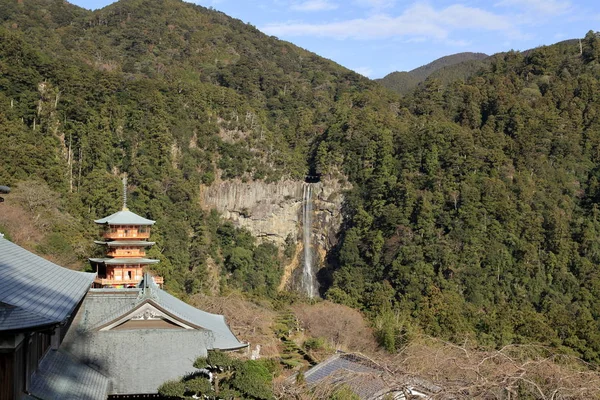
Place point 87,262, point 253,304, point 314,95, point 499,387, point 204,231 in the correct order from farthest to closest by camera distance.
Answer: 1. point 314,95
2. point 204,231
3. point 253,304
4. point 87,262
5. point 499,387

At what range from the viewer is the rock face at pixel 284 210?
5175 cm

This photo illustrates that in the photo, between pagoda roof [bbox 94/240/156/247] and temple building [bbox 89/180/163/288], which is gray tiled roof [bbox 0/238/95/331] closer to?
temple building [bbox 89/180/163/288]

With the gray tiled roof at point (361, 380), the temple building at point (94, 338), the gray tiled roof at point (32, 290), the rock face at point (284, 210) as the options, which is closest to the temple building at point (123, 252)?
the temple building at point (94, 338)

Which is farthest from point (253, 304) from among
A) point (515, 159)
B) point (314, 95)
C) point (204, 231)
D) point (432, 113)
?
point (314, 95)

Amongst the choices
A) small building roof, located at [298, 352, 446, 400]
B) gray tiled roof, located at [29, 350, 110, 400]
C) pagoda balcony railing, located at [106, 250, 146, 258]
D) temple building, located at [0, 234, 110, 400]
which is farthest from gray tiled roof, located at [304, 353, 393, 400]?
pagoda balcony railing, located at [106, 250, 146, 258]

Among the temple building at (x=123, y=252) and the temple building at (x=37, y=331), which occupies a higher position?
the temple building at (x=37, y=331)

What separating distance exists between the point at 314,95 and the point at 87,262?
51300 mm

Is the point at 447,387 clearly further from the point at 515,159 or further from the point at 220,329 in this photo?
the point at 515,159

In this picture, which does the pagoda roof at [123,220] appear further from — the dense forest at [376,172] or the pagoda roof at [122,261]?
the dense forest at [376,172]

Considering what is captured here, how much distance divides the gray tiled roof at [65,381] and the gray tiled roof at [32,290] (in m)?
0.97

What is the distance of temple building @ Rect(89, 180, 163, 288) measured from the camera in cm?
2391

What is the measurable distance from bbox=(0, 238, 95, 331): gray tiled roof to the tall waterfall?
41.0 metres

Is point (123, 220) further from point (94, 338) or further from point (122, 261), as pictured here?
point (94, 338)

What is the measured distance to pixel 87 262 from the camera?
25812 millimetres
